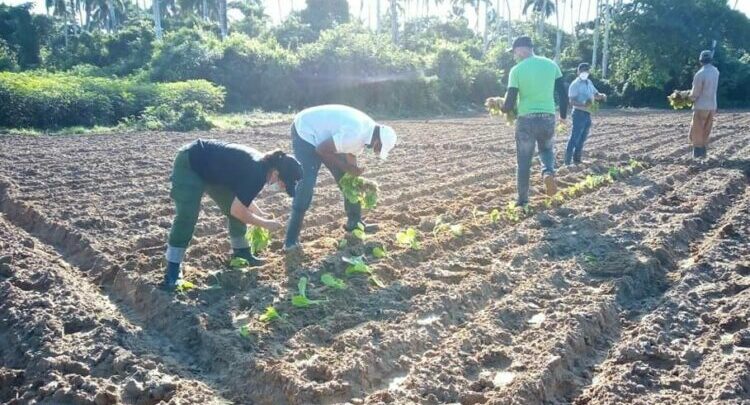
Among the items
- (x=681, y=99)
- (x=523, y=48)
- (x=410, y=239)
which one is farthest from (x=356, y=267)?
(x=681, y=99)

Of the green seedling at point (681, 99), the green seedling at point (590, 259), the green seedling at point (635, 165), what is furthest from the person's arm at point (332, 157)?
the green seedling at point (681, 99)

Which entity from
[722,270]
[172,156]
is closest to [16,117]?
[172,156]

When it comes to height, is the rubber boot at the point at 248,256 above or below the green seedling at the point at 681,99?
below

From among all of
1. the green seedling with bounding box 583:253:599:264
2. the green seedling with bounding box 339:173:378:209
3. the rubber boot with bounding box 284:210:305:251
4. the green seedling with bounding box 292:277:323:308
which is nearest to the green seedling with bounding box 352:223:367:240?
the green seedling with bounding box 339:173:378:209

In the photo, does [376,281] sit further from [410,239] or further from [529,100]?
[529,100]

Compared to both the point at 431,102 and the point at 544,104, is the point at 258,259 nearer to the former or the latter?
the point at 544,104

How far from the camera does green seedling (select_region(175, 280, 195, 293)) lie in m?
4.77

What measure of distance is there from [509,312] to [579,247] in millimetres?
1824

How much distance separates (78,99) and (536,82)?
610 inches

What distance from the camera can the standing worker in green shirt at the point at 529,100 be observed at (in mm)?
7086

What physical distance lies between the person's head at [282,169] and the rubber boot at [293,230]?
0.97m

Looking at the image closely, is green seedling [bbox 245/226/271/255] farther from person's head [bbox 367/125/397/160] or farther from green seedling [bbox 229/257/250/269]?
person's head [bbox 367/125/397/160]

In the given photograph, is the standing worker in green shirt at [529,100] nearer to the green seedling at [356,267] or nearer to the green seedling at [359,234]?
the green seedling at [359,234]

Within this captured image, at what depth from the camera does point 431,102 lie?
29.8m
